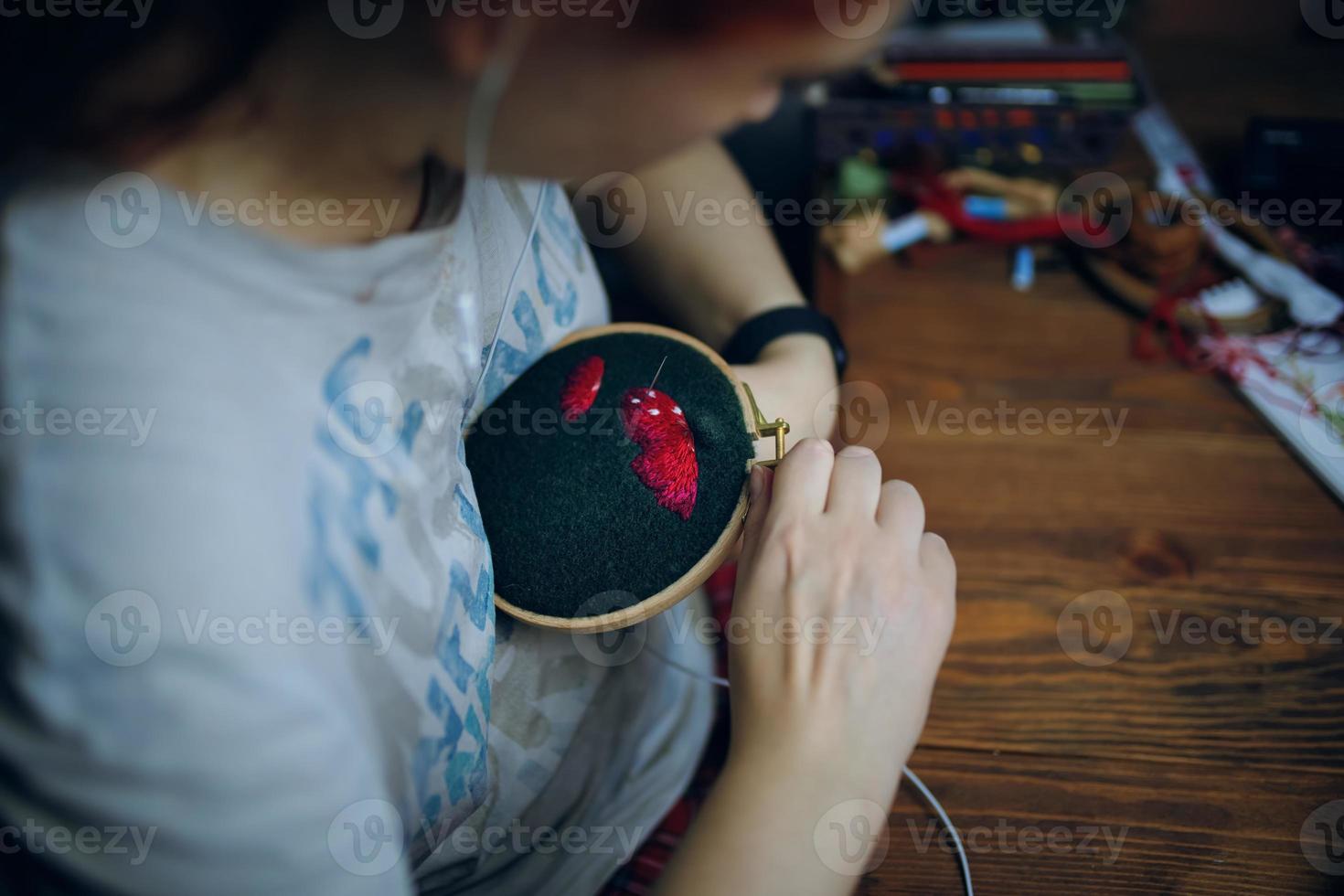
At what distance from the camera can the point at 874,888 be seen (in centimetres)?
64

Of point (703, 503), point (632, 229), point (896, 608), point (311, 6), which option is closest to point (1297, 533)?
point (896, 608)

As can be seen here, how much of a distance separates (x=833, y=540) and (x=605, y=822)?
0.35 m

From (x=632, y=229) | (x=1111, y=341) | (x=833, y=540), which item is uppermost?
(x=632, y=229)

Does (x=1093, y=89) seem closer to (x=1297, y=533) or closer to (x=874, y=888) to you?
(x=1297, y=533)

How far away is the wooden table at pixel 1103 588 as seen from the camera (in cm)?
64
